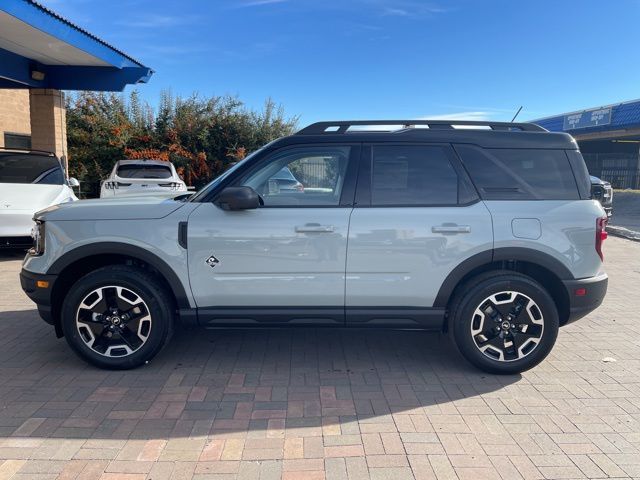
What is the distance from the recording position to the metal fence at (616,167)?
29516 mm

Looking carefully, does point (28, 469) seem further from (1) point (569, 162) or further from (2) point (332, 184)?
(1) point (569, 162)

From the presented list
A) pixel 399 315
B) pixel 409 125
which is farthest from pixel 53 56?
pixel 399 315

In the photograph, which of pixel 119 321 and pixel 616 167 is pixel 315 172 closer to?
pixel 119 321

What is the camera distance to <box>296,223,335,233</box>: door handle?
3.88 metres

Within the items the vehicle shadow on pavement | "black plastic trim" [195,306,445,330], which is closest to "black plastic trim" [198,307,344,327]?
"black plastic trim" [195,306,445,330]

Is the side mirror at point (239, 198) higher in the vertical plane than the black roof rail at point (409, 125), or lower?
lower

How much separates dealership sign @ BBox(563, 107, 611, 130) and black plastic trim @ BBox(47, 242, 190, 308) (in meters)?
29.8

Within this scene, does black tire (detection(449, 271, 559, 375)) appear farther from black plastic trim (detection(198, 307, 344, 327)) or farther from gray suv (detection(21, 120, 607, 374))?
black plastic trim (detection(198, 307, 344, 327))

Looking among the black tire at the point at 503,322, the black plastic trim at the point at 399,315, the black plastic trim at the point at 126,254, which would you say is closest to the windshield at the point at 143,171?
the black plastic trim at the point at 126,254

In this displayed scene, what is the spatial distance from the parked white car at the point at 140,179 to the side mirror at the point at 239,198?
720cm

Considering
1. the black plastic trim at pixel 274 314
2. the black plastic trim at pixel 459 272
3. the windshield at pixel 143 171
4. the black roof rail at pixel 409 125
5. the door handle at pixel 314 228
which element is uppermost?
the black roof rail at pixel 409 125

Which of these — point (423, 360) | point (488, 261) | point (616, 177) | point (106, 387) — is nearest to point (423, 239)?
point (488, 261)

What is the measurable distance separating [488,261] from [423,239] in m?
0.53

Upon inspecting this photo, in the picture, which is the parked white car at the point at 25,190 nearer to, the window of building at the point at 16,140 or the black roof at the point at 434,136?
the black roof at the point at 434,136
